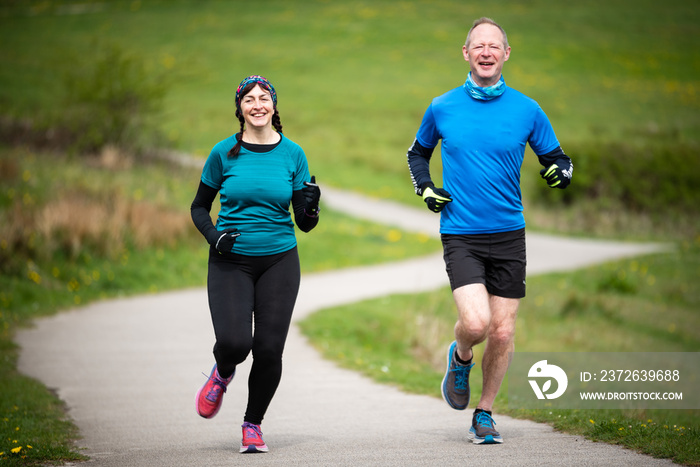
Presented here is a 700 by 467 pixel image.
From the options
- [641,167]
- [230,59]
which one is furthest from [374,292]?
[230,59]

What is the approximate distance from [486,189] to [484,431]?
1.52 meters

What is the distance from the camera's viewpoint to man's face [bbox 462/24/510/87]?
17.3 feet

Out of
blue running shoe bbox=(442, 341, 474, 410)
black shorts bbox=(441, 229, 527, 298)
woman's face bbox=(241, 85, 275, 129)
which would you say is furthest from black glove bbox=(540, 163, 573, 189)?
woman's face bbox=(241, 85, 275, 129)

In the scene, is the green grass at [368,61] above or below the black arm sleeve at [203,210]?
above

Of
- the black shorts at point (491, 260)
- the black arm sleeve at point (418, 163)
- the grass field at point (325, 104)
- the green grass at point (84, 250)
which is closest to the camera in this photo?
the black shorts at point (491, 260)

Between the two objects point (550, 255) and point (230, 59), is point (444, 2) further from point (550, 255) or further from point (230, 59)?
point (550, 255)

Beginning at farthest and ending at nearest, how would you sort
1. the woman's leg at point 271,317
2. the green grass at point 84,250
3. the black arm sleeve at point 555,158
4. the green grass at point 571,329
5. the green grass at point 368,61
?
the green grass at point 368,61, the green grass at point 84,250, the green grass at point 571,329, the black arm sleeve at point 555,158, the woman's leg at point 271,317

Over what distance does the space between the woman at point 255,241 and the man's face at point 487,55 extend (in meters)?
1.25

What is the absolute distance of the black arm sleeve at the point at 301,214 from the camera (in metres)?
5.27

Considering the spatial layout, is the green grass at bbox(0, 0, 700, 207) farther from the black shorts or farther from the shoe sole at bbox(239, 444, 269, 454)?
the shoe sole at bbox(239, 444, 269, 454)

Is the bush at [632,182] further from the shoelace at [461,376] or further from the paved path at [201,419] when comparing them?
the shoelace at [461,376]

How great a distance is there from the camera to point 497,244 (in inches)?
209

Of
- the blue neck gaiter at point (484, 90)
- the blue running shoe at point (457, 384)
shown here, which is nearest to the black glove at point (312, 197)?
the blue neck gaiter at point (484, 90)

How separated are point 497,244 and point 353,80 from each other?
1861 inches
